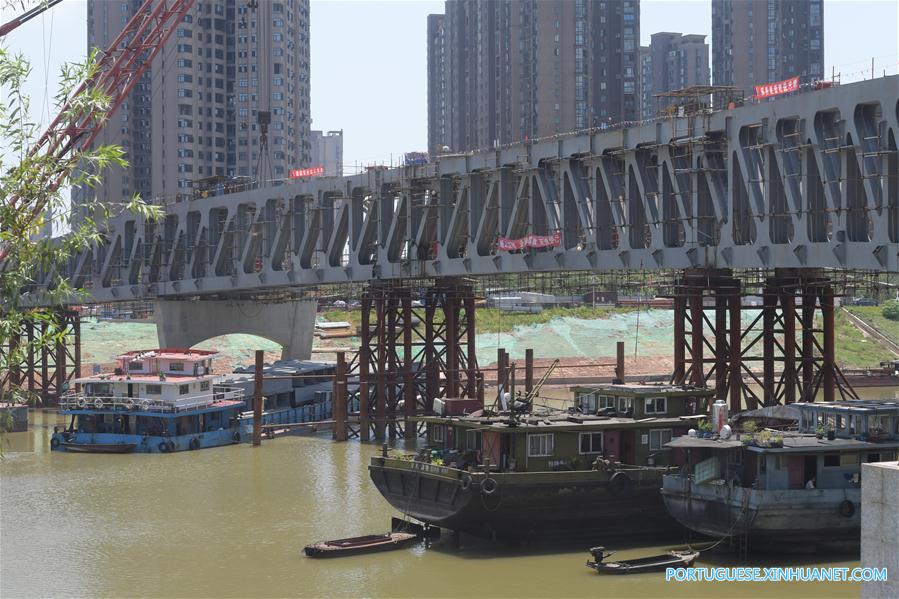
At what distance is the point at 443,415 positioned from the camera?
1672 inches

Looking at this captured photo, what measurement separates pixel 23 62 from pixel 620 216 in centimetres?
3536

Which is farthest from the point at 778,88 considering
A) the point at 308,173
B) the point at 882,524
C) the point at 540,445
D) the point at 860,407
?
the point at 308,173

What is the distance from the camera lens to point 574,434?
38.5 m

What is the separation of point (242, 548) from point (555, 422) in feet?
32.2

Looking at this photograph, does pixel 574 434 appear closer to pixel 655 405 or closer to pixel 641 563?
pixel 655 405

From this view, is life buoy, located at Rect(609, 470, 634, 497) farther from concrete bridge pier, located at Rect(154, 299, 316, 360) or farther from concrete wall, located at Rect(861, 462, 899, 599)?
concrete bridge pier, located at Rect(154, 299, 316, 360)

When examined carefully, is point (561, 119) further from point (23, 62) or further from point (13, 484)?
point (23, 62)

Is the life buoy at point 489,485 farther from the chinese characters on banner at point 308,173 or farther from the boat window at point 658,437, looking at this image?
the chinese characters on banner at point 308,173

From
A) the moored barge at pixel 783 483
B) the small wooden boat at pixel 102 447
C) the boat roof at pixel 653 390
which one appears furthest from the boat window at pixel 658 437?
the small wooden boat at pixel 102 447

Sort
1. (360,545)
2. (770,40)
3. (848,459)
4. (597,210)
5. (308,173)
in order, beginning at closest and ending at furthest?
(848,459), (360,545), (597,210), (308,173), (770,40)

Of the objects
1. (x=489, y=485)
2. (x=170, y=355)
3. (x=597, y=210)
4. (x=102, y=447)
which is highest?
(x=597, y=210)

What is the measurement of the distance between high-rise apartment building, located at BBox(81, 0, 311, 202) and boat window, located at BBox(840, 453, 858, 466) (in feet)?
445

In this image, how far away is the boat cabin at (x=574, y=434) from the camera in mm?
37844

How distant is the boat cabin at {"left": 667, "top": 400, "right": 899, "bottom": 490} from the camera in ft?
115
